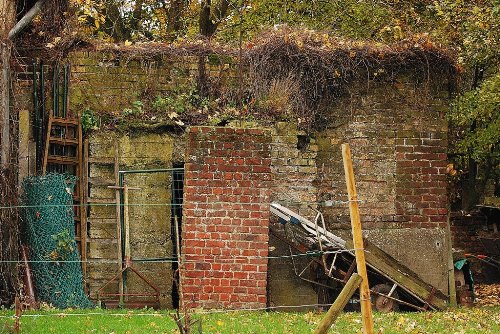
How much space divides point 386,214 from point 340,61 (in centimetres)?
232

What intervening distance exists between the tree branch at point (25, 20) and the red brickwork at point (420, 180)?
5.45 m

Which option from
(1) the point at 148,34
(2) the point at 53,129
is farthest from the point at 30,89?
(1) the point at 148,34

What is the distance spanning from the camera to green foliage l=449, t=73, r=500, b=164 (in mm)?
13312

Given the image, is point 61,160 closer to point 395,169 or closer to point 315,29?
point 395,169

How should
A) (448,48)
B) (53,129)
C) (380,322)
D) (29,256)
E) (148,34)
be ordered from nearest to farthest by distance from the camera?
(380,322) → (29,256) → (53,129) → (448,48) → (148,34)

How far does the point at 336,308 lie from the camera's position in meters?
5.90

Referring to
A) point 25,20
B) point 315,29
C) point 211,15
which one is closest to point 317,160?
point 25,20

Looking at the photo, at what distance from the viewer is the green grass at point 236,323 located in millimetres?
8453

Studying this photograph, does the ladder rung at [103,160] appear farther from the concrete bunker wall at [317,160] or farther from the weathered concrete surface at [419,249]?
the weathered concrete surface at [419,249]

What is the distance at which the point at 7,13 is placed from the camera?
480 inches

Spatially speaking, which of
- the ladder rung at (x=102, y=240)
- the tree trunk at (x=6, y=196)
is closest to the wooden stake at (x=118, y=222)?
the ladder rung at (x=102, y=240)

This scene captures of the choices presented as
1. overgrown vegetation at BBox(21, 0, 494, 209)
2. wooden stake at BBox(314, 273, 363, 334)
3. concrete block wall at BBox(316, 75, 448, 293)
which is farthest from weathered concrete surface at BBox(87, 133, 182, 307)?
wooden stake at BBox(314, 273, 363, 334)

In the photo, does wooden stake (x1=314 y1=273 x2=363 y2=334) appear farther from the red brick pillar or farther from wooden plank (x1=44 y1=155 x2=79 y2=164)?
wooden plank (x1=44 y1=155 x2=79 y2=164)

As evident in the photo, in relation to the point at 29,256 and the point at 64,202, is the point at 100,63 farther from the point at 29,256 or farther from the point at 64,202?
the point at 29,256
